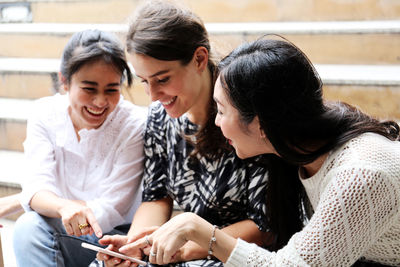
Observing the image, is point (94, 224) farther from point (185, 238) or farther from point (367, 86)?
point (367, 86)

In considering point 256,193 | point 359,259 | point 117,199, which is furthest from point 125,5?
point 359,259

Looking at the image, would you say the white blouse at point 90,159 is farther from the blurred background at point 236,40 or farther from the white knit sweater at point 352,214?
the white knit sweater at point 352,214

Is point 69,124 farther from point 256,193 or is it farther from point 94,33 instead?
point 256,193

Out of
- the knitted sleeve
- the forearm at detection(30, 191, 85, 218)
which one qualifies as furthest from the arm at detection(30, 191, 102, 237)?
the knitted sleeve

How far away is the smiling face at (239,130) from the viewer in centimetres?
124

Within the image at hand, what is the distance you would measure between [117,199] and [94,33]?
0.56 meters

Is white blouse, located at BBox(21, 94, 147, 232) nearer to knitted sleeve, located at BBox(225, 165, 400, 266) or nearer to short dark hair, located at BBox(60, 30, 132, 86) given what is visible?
short dark hair, located at BBox(60, 30, 132, 86)

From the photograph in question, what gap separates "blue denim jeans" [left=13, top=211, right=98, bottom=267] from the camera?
159 centimetres

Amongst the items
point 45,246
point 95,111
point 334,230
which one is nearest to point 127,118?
point 95,111

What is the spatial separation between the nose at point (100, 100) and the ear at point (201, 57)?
1.14ft

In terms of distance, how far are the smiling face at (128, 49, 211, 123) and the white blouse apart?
0.28m

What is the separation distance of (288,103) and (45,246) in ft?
3.01

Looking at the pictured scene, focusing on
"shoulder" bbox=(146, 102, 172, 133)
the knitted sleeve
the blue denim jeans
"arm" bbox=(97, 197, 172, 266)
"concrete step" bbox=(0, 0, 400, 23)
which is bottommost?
the blue denim jeans

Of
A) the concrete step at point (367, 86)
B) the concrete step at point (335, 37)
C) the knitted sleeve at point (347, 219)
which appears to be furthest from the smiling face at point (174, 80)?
the concrete step at point (367, 86)
